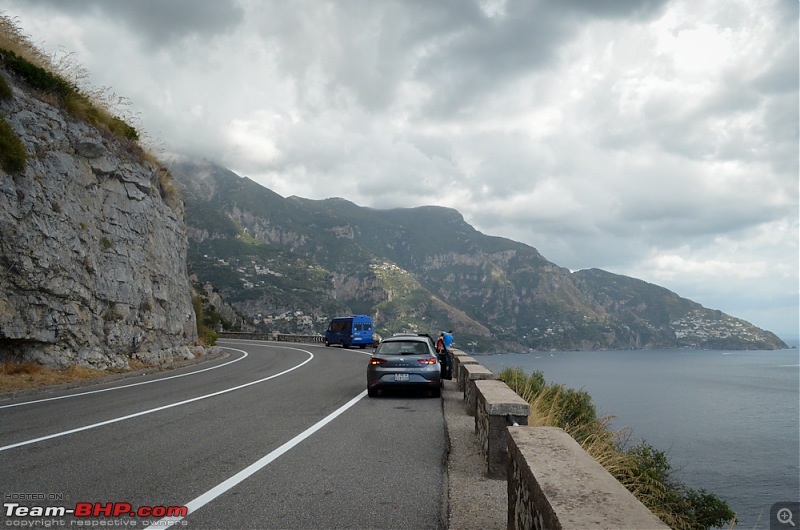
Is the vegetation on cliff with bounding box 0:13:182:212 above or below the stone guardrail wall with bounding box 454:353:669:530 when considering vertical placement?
above

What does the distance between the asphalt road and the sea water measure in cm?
375

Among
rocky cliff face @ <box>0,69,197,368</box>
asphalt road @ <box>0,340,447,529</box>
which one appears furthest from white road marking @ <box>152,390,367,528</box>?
rocky cliff face @ <box>0,69,197,368</box>

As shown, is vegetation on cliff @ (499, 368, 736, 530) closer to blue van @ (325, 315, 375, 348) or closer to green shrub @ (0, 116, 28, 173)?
green shrub @ (0, 116, 28, 173)

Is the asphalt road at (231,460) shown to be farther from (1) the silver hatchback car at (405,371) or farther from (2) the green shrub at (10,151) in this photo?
(2) the green shrub at (10,151)

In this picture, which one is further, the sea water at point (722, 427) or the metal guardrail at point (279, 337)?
the metal guardrail at point (279, 337)

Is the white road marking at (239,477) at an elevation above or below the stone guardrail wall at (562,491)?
below

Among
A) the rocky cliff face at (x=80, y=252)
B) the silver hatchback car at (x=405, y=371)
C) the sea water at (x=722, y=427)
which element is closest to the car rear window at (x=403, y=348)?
the silver hatchback car at (x=405, y=371)

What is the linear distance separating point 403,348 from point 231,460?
612 cm

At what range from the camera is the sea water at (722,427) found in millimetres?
37719

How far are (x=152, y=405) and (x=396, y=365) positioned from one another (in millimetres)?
5171

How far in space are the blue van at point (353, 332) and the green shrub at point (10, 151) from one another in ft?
77.9

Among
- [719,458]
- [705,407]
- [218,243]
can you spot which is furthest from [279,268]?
[719,458]

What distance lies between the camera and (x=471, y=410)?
929 cm

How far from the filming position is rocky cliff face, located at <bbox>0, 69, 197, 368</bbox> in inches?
563
